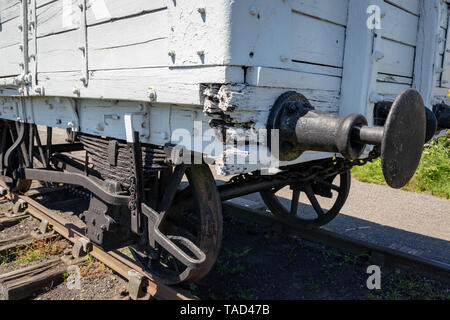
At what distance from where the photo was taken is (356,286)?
11.0ft

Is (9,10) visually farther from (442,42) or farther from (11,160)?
(442,42)

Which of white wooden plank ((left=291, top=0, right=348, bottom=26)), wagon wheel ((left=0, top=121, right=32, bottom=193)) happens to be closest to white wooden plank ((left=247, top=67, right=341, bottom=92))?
white wooden plank ((left=291, top=0, right=348, bottom=26))

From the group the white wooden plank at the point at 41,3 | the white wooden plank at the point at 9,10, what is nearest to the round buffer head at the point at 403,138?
the white wooden plank at the point at 41,3

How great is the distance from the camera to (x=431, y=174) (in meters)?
7.09

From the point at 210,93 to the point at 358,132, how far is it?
0.72 m

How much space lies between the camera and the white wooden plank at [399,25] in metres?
2.56

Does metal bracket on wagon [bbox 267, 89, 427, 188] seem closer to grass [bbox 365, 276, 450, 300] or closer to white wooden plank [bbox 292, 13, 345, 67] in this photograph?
white wooden plank [bbox 292, 13, 345, 67]

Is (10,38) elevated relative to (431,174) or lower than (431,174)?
elevated

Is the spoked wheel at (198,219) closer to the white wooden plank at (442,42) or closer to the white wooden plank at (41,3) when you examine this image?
the white wooden plank at (41,3)

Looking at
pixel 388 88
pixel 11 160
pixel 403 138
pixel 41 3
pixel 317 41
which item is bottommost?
pixel 11 160

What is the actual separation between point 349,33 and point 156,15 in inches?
48.5

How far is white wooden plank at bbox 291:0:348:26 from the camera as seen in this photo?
78.9 inches

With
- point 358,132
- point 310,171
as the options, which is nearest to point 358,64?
point 358,132
